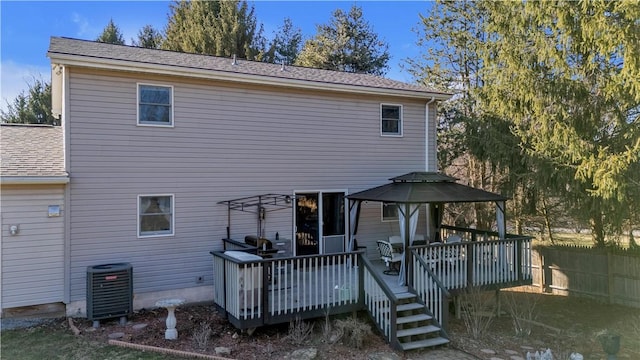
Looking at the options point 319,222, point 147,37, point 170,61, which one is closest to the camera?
point 170,61

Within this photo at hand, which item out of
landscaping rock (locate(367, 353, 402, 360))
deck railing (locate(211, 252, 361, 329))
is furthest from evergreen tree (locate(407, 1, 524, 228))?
landscaping rock (locate(367, 353, 402, 360))

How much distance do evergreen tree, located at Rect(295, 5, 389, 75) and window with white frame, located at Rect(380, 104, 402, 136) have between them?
14.6 m

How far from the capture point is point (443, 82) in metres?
18.5

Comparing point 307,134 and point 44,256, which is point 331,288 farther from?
point 44,256

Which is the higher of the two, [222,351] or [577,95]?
[577,95]

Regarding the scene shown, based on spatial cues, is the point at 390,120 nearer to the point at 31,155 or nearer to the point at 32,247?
the point at 31,155

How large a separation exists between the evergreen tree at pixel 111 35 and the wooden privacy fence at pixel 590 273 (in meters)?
28.5

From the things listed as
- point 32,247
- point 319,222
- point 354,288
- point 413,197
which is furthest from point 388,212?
point 32,247

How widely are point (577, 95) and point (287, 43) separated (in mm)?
22076

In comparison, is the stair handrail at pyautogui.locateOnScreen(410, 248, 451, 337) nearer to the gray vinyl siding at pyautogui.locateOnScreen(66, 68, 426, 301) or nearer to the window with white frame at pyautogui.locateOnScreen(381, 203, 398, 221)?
the window with white frame at pyautogui.locateOnScreen(381, 203, 398, 221)

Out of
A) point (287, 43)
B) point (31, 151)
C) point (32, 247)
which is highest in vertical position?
point (287, 43)

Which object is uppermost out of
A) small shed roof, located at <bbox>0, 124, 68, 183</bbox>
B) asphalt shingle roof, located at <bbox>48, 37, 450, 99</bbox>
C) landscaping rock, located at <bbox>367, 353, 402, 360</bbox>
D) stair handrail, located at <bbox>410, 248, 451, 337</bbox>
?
asphalt shingle roof, located at <bbox>48, 37, 450, 99</bbox>

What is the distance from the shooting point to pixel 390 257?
383 inches

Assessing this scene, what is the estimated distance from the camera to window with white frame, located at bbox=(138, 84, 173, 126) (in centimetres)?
875
